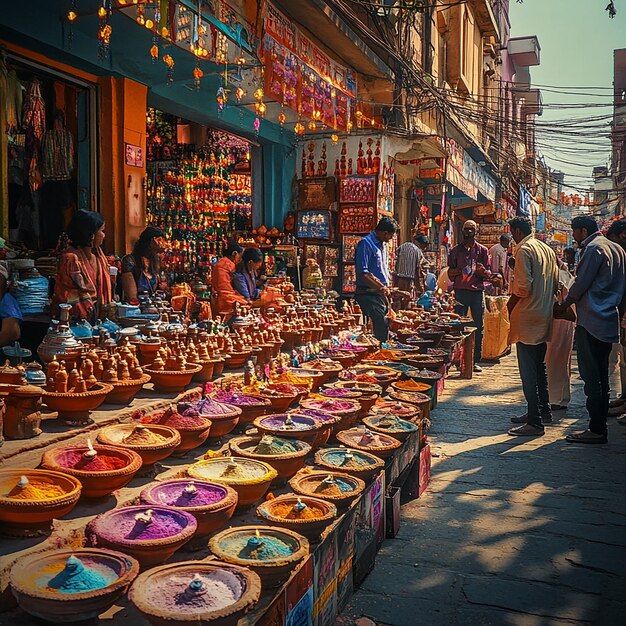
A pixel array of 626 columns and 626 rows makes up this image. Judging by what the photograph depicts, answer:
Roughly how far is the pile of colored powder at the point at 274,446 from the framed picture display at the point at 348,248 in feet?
27.1

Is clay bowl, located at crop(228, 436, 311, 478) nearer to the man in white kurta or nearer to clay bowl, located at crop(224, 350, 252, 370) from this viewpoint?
clay bowl, located at crop(224, 350, 252, 370)

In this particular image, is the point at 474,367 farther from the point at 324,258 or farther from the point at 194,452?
the point at 194,452

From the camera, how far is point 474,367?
31.0ft

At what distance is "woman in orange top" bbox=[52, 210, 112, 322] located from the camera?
4340 millimetres

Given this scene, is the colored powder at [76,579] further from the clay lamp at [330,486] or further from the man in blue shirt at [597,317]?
the man in blue shirt at [597,317]

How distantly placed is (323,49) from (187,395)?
25.5 feet

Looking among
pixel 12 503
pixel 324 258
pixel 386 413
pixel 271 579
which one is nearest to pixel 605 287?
pixel 386 413

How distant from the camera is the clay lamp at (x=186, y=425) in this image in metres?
3.02

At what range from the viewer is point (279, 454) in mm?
2980

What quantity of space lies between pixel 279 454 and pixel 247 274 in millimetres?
4744

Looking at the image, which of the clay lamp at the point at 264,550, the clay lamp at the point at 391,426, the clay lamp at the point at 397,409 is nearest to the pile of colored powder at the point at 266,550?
the clay lamp at the point at 264,550

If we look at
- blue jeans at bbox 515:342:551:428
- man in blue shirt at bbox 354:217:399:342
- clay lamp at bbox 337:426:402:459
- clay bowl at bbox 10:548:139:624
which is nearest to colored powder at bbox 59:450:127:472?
clay bowl at bbox 10:548:139:624

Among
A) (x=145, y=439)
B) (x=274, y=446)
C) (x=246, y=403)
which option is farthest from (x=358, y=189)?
(x=145, y=439)

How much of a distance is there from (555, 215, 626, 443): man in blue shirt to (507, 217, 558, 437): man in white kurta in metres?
0.24
